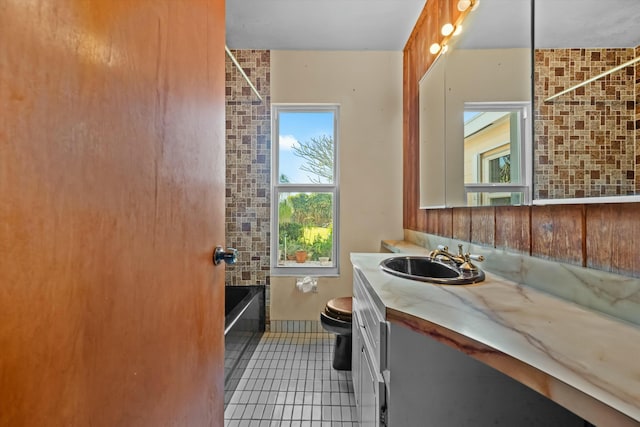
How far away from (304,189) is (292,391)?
1620 millimetres

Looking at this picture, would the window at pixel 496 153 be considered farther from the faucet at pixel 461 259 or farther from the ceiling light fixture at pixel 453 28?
the ceiling light fixture at pixel 453 28

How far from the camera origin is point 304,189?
9.19 ft

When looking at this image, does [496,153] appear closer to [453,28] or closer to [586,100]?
[586,100]

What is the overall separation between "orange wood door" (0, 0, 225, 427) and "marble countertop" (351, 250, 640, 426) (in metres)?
0.60

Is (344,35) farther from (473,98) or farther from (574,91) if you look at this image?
(574,91)

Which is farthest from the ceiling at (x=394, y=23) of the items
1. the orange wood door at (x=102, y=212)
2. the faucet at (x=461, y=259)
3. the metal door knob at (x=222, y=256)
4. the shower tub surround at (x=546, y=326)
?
the metal door knob at (x=222, y=256)

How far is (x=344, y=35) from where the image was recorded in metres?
2.48

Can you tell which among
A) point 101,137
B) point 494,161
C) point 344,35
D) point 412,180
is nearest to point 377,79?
point 344,35

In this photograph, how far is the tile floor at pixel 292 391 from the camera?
1617 millimetres

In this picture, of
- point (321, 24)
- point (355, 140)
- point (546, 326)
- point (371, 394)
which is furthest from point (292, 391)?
point (321, 24)

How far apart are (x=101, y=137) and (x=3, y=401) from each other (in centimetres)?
40

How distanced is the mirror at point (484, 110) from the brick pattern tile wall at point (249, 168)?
143 cm

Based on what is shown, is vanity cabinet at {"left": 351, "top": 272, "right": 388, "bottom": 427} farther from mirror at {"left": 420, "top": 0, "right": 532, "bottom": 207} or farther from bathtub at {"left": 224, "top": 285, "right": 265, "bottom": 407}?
bathtub at {"left": 224, "top": 285, "right": 265, "bottom": 407}

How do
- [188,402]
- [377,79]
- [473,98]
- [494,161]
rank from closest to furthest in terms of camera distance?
[188,402] → [494,161] → [473,98] → [377,79]
